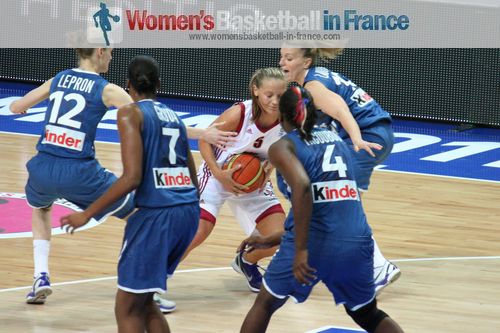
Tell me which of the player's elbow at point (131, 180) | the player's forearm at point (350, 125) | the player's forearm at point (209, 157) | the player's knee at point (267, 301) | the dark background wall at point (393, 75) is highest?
the player's elbow at point (131, 180)

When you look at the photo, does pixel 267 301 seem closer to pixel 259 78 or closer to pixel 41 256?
pixel 259 78

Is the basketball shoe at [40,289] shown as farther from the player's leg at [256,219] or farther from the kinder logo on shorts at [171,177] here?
the kinder logo on shorts at [171,177]

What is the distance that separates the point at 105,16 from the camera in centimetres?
1534

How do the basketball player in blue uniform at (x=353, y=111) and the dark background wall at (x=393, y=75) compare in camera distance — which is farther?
the dark background wall at (x=393, y=75)

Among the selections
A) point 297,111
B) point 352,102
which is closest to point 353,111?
point 352,102

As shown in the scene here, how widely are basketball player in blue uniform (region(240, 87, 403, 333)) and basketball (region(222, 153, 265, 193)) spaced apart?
159cm

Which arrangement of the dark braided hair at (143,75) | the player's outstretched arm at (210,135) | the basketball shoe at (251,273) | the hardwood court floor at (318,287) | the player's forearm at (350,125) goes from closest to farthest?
1. the dark braided hair at (143,75)
2. the player's outstretched arm at (210,135)
3. the player's forearm at (350,125)
4. the hardwood court floor at (318,287)
5. the basketball shoe at (251,273)

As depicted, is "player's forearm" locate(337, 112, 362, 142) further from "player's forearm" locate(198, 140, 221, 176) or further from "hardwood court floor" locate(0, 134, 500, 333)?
"hardwood court floor" locate(0, 134, 500, 333)

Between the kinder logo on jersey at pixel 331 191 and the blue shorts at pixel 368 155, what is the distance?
5.90 ft

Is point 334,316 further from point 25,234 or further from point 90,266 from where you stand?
point 25,234

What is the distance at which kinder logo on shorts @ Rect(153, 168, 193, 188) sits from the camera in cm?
556

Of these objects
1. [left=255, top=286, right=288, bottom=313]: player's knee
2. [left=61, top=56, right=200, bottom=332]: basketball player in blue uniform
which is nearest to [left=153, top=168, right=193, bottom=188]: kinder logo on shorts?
[left=61, top=56, right=200, bottom=332]: basketball player in blue uniform

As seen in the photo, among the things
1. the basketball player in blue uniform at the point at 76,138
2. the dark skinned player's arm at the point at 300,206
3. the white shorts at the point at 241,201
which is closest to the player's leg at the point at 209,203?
the white shorts at the point at 241,201

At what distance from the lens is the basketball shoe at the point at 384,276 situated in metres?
7.27
